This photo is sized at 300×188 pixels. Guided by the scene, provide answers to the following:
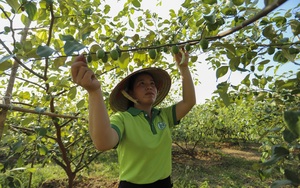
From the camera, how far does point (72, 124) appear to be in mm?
2887

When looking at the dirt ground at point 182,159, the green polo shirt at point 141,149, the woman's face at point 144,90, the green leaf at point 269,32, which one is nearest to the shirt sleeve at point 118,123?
the green polo shirt at point 141,149

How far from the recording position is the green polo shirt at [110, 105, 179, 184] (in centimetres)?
137

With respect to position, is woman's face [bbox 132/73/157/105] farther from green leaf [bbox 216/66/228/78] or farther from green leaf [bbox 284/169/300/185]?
green leaf [bbox 284/169/300/185]

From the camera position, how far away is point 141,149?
137cm

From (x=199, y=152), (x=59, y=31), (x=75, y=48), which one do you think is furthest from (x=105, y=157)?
(x=75, y=48)

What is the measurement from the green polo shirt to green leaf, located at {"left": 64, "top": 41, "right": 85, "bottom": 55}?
0.70 meters

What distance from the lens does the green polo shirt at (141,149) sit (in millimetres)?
1371

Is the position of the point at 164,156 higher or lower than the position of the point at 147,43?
lower

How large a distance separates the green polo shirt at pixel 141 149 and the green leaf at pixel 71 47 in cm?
70

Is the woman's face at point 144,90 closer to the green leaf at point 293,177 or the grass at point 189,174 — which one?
the green leaf at point 293,177

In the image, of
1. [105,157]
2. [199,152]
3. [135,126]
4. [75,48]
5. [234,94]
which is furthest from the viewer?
[199,152]

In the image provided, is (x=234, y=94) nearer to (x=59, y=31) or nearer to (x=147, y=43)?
(x=147, y=43)

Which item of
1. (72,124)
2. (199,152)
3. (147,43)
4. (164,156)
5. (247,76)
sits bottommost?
(199,152)

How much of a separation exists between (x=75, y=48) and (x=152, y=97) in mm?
925
